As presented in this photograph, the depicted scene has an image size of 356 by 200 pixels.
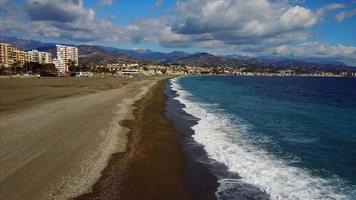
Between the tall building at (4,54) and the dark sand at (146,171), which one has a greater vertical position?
the tall building at (4,54)

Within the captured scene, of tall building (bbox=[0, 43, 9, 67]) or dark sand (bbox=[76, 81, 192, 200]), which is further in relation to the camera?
tall building (bbox=[0, 43, 9, 67])

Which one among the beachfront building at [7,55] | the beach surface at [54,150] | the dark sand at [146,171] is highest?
the beachfront building at [7,55]

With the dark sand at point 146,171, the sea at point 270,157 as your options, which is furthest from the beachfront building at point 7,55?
the dark sand at point 146,171

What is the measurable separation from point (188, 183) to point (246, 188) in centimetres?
204

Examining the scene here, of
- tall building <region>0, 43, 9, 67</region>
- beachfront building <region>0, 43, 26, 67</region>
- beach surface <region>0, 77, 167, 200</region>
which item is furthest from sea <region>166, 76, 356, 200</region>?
tall building <region>0, 43, 9, 67</region>

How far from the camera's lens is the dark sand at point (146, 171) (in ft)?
39.7

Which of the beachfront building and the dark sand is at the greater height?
the beachfront building

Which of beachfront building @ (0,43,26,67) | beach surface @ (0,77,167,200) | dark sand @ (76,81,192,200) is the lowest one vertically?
dark sand @ (76,81,192,200)

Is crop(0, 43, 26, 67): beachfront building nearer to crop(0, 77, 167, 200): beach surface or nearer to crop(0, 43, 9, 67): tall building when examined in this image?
crop(0, 43, 9, 67): tall building

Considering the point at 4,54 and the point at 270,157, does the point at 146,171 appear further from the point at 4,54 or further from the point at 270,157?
the point at 4,54

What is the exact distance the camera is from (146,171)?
14641 millimetres

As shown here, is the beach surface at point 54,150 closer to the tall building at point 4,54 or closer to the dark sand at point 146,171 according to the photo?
the dark sand at point 146,171

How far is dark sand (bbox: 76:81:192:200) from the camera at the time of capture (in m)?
12.1

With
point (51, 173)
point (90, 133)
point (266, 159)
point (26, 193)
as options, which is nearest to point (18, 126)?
point (90, 133)
